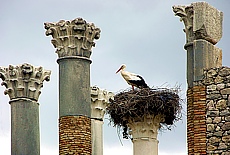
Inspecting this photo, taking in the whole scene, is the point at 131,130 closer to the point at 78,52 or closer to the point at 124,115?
the point at 124,115

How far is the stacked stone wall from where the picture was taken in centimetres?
3641

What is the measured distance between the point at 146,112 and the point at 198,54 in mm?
4306

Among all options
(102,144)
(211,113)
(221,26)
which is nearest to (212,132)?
(211,113)

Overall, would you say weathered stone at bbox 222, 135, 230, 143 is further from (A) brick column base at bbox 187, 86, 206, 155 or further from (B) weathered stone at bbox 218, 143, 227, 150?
Answer: (A) brick column base at bbox 187, 86, 206, 155

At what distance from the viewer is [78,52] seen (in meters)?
38.4

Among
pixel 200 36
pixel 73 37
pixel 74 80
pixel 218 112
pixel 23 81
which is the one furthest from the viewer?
pixel 23 81

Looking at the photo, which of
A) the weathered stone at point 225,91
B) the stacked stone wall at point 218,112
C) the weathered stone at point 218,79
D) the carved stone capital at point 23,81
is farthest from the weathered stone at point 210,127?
the carved stone capital at point 23,81

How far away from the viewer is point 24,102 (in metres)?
39.8

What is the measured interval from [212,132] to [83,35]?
14.5 ft

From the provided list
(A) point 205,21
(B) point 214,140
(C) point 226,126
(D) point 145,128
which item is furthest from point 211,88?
(D) point 145,128

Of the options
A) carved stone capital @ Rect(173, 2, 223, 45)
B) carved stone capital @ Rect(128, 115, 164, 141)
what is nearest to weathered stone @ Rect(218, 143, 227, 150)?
carved stone capital @ Rect(173, 2, 223, 45)

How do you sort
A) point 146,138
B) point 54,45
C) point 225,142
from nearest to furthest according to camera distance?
point 225,142, point 54,45, point 146,138

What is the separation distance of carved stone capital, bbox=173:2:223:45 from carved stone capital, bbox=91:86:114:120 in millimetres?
5420

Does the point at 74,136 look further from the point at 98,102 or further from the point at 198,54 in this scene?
the point at 98,102
